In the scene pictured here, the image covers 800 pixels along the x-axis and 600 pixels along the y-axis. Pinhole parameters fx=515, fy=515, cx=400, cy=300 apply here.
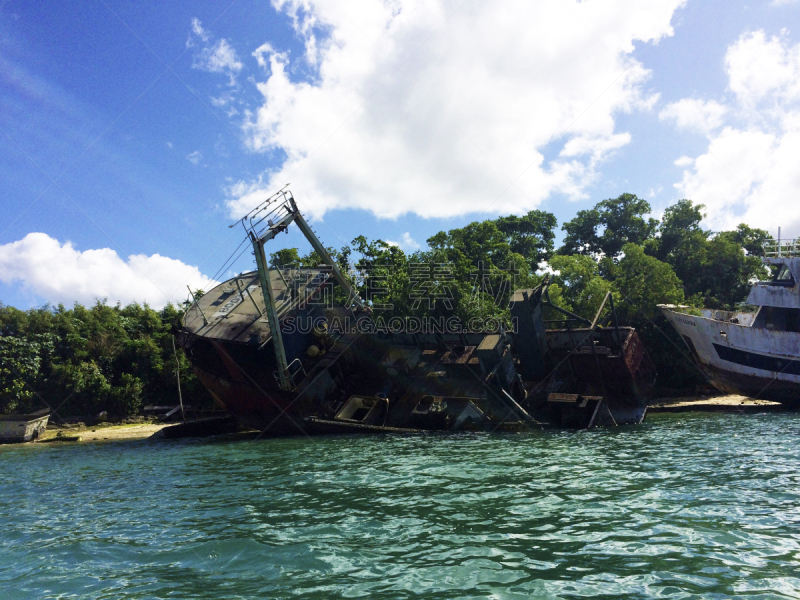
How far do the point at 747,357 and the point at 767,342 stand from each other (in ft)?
4.20

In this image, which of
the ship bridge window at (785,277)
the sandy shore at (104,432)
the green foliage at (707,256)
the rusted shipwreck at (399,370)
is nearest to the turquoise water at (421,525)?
the rusted shipwreck at (399,370)

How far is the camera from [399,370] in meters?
20.6

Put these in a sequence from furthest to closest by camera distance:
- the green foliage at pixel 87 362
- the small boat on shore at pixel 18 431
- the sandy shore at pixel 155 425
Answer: the green foliage at pixel 87 362, the sandy shore at pixel 155 425, the small boat on shore at pixel 18 431

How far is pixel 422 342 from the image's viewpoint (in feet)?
73.3

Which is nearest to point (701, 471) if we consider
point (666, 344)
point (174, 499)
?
point (174, 499)

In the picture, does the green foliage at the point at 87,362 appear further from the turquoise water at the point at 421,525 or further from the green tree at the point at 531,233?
the green tree at the point at 531,233

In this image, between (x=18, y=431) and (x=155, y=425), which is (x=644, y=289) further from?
(x=18, y=431)

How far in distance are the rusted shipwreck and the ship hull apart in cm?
695

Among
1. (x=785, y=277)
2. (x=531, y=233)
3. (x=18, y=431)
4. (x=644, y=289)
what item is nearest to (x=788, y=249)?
(x=785, y=277)

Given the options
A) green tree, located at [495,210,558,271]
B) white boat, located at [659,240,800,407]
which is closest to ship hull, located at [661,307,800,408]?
white boat, located at [659,240,800,407]

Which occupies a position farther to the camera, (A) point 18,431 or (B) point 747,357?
(B) point 747,357

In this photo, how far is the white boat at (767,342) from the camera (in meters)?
24.5

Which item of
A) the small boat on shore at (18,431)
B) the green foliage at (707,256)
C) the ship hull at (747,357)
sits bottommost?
the small boat on shore at (18,431)

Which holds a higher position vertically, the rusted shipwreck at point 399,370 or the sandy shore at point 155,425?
the rusted shipwreck at point 399,370
